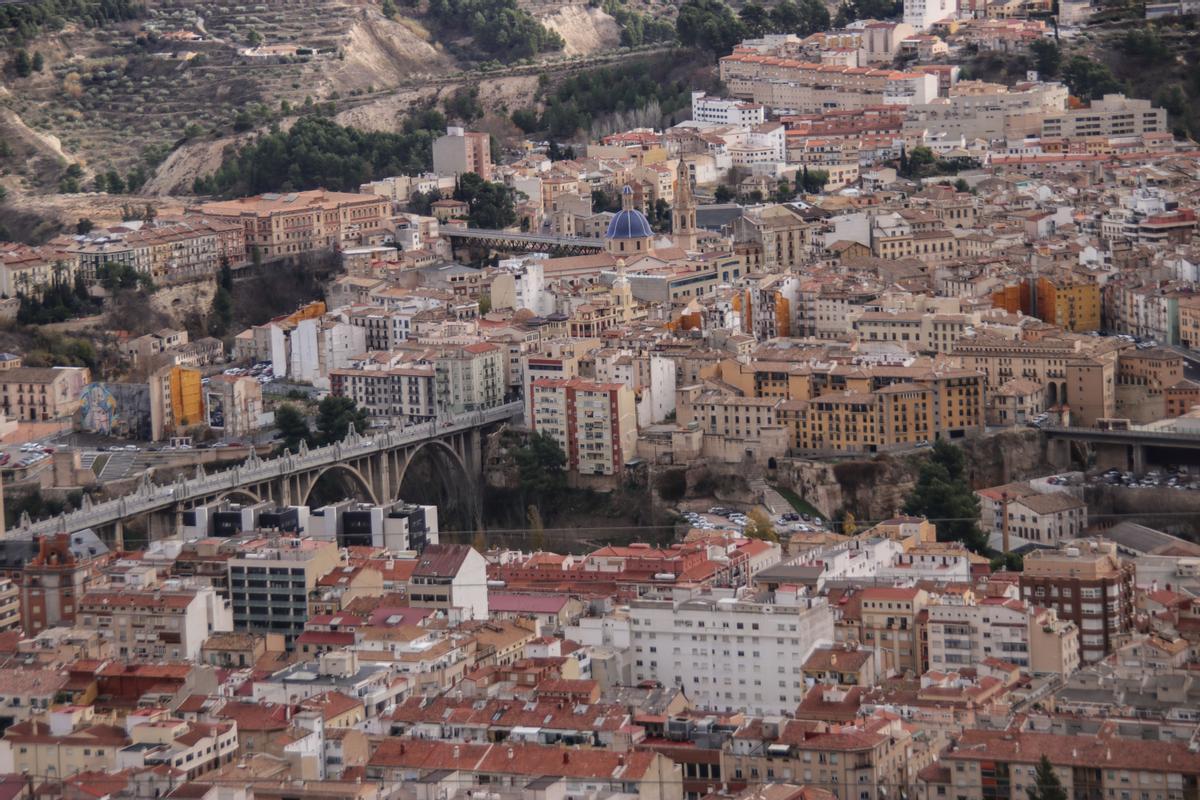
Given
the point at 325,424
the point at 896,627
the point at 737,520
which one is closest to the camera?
the point at 896,627

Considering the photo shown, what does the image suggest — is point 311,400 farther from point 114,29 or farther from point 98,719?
point 114,29

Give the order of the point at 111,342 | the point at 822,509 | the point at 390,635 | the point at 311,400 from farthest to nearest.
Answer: the point at 111,342 < the point at 311,400 < the point at 822,509 < the point at 390,635

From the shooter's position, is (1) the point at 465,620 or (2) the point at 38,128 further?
(2) the point at 38,128

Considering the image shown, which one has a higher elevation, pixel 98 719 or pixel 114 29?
pixel 114 29

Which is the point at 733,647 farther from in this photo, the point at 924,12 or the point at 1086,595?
the point at 924,12

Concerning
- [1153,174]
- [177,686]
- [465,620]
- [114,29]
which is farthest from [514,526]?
[114,29]

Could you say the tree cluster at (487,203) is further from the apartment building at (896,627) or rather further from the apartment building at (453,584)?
the apartment building at (896,627)

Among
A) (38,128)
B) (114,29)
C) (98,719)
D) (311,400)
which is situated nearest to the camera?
(98,719)

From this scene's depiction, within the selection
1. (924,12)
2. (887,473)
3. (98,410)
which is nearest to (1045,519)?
(887,473)
